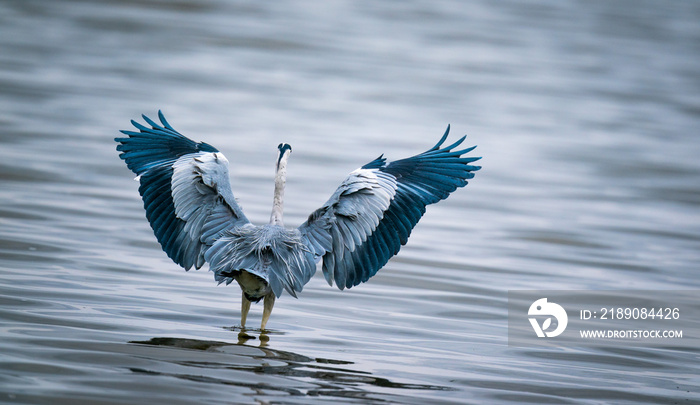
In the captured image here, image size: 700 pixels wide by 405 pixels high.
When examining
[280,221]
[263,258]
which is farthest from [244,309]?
[280,221]

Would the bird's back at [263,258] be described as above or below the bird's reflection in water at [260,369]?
above

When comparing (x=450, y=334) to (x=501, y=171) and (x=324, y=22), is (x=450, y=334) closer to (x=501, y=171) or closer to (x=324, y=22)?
(x=501, y=171)

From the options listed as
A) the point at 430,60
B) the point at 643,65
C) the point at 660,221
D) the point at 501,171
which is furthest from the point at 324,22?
the point at 660,221

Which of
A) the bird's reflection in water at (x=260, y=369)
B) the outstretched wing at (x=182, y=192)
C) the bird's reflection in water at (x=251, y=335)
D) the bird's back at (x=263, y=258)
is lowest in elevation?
the bird's reflection in water at (x=260, y=369)

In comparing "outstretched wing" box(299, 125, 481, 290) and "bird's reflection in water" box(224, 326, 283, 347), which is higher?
"outstretched wing" box(299, 125, 481, 290)

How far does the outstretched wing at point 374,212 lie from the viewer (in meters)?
7.08

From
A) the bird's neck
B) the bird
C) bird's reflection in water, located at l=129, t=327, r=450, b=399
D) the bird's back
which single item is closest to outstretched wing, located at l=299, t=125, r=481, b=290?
the bird

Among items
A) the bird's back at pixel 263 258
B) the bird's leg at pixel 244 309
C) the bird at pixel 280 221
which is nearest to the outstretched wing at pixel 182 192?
the bird at pixel 280 221

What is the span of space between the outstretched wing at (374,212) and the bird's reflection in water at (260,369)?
0.91m

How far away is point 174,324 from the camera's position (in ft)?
23.7

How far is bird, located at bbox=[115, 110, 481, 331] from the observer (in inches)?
269

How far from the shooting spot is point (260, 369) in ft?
20.2

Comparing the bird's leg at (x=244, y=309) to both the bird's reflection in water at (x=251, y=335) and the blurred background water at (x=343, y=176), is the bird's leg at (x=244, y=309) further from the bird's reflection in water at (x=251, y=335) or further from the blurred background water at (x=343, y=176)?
the blurred background water at (x=343, y=176)

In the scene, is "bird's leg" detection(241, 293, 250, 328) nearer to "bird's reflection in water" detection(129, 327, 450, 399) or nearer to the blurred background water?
the blurred background water
